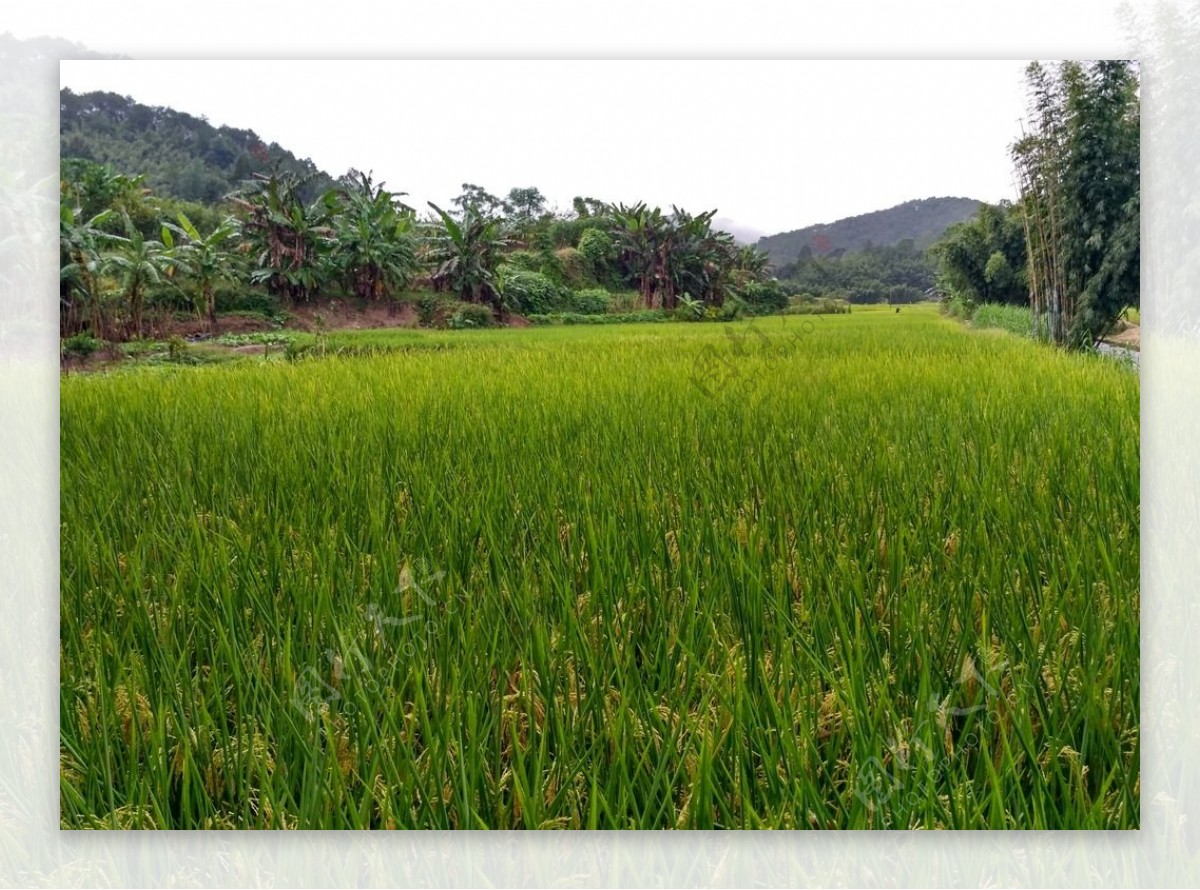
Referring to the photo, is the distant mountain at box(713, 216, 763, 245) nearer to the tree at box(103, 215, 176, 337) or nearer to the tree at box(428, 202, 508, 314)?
the tree at box(428, 202, 508, 314)

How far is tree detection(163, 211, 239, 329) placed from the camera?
221 cm

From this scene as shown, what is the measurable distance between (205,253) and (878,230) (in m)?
1.81

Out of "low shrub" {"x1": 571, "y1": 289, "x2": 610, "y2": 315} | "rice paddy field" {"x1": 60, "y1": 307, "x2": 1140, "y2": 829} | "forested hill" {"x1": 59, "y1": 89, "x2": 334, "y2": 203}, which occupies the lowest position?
"rice paddy field" {"x1": 60, "y1": 307, "x2": 1140, "y2": 829}

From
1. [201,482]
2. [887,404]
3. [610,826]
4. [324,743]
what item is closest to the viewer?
[610,826]

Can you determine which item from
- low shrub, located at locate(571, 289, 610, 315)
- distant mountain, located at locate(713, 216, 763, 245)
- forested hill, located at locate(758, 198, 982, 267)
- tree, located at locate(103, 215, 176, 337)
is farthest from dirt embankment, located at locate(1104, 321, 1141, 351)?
tree, located at locate(103, 215, 176, 337)

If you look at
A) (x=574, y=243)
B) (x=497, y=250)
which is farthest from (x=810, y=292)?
(x=497, y=250)

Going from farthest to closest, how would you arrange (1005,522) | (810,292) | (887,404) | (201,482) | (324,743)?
1. (887,404)
2. (810,292)
3. (201,482)
4. (1005,522)
5. (324,743)

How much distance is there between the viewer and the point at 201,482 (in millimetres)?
2137

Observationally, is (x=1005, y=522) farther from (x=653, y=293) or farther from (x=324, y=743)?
(x=324, y=743)

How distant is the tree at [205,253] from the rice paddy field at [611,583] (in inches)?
10.5

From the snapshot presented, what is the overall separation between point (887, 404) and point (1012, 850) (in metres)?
1.35

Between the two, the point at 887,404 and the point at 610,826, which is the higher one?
the point at 887,404

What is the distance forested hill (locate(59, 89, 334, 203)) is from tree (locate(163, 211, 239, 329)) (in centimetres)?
8

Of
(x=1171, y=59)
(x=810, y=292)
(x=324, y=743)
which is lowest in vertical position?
(x=324, y=743)
